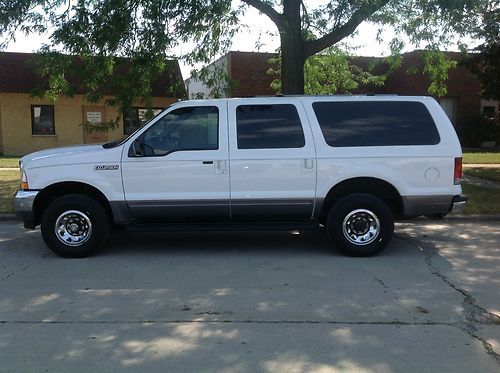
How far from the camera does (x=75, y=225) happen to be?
23.3 ft

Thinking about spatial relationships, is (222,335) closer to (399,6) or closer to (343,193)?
(343,193)

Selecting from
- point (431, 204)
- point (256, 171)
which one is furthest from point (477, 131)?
point (256, 171)

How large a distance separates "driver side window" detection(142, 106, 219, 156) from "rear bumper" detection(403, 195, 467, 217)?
104 inches

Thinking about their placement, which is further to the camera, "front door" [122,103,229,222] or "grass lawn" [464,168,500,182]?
"grass lawn" [464,168,500,182]

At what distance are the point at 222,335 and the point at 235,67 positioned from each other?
22.0 m

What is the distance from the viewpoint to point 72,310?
5059 mm

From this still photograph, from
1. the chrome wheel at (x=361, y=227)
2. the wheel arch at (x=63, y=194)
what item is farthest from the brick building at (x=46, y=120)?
the chrome wheel at (x=361, y=227)

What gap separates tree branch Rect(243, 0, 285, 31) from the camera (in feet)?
37.0

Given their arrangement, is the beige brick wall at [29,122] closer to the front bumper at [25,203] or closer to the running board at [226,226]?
the front bumper at [25,203]

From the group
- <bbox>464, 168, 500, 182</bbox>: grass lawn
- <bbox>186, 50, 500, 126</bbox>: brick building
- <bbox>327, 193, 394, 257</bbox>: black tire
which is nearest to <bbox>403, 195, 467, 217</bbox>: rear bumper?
<bbox>327, 193, 394, 257</bbox>: black tire

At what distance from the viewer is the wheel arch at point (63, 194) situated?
23.4ft

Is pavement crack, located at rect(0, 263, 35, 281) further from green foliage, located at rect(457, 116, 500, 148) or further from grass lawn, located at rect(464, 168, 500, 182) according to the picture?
green foliage, located at rect(457, 116, 500, 148)

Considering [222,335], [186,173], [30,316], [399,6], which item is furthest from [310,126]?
[399,6]

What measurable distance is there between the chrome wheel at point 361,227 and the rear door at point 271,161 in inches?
20.7
